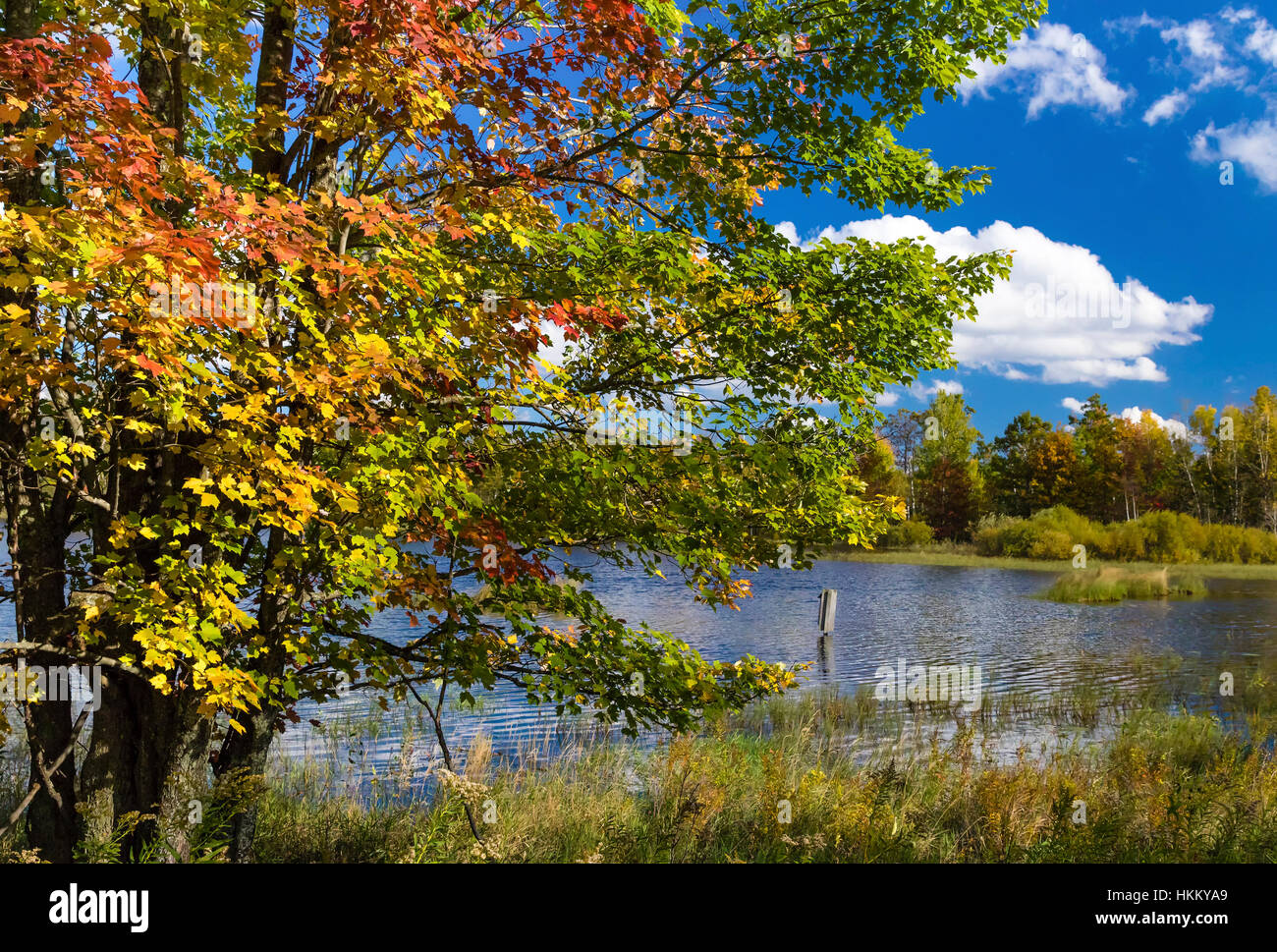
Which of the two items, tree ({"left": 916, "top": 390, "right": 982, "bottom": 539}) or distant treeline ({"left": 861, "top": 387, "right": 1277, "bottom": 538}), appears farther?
tree ({"left": 916, "top": 390, "right": 982, "bottom": 539})

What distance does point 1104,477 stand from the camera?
5838 centimetres

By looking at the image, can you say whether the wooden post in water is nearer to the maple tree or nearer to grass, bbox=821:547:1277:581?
the maple tree

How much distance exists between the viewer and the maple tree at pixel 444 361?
4949 millimetres

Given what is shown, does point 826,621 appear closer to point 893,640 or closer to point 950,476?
point 893,640

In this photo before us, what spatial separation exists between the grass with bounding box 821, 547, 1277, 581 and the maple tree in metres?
39.3

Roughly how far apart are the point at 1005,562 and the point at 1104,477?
13.3 meters

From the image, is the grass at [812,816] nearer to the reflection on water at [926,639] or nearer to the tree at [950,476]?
the reflection on water at [926,639]

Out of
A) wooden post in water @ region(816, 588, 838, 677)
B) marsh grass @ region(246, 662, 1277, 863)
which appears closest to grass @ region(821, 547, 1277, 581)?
wooden post in water @ region(816, 588, 838, 677)

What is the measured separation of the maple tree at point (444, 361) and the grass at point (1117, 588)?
98.3 ft

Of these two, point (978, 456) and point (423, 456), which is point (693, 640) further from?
point (978, 456)

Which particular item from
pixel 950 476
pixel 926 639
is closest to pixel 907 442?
pixel 950 476

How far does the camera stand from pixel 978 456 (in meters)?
72.8

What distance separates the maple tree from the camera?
4.95 m
